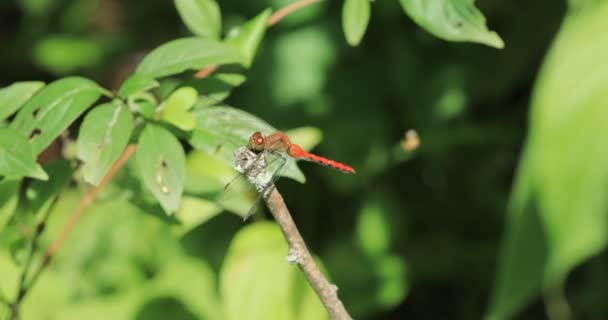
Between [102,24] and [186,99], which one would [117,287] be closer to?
[186,99]

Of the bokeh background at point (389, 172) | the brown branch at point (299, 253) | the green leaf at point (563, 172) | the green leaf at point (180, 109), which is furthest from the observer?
the bokeh background at point (389, 172)

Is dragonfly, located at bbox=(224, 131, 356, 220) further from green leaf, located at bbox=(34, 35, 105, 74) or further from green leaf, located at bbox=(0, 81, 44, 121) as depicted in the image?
green leaf, located at bbox=(34, 35, 105, 74)

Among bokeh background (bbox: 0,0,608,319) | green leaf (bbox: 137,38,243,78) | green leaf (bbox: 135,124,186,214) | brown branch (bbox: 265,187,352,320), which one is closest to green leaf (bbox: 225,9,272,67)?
green leaf (bbox: 137,38,243,78)

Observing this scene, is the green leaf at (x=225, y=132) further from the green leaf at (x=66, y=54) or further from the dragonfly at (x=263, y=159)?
the green leaf at (x=66, y=54)

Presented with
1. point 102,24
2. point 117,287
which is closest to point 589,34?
point 117,287

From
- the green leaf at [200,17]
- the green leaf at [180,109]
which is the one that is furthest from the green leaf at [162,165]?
the green leaf at [200,17]
